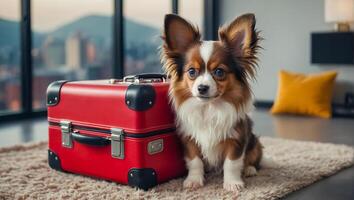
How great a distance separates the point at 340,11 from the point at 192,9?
7.32ft

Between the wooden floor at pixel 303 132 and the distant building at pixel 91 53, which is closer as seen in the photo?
the wooden floor at pixel 303 132

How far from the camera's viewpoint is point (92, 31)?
5.53 meters

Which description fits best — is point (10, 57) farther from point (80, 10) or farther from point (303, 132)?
point (303, 132)

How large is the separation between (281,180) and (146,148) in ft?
2.29

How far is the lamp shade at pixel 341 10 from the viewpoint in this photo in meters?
4.92


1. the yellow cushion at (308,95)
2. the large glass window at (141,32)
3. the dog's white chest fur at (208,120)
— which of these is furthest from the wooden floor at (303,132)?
the large glass window at (141,32)

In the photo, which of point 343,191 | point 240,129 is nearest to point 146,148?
point 240,129

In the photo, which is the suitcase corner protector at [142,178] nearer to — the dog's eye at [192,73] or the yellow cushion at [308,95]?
the dog's eye at [192,73]

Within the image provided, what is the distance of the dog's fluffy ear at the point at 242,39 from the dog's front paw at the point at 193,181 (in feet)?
1.81

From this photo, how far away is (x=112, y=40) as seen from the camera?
5.49 meters

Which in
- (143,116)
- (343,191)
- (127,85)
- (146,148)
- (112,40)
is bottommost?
(343,191)

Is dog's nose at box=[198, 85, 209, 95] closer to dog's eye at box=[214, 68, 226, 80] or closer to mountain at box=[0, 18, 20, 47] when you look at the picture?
dog's eye at box=[214, 68, 226, 80]

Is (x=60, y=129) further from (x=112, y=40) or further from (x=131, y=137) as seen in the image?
(x=112, y=40)

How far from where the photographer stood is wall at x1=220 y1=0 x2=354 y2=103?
5562 millimetres
